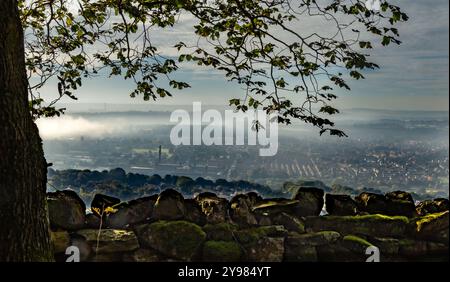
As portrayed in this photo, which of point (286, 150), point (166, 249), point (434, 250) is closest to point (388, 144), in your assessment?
point (286, 150)

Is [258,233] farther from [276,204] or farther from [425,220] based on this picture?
[425,220]

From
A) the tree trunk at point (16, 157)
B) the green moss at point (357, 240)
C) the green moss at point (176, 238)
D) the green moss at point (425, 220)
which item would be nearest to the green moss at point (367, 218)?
the green moss at point (425, 220)

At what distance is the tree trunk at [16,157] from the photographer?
418 cm

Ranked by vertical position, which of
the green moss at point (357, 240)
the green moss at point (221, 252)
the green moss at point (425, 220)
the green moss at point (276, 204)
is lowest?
the green moss at point (221, 252)

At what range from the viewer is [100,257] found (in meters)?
6.54

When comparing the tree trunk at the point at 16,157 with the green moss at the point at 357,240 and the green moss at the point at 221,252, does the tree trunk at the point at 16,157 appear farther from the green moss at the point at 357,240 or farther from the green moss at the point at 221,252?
the green moss at the point at 357,240

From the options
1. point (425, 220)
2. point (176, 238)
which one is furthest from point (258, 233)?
point (425, 220)

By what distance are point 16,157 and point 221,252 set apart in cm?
328

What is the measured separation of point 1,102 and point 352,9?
4.70 meters

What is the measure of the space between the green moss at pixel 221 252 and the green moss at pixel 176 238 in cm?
14

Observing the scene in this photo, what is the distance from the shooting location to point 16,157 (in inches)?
166
